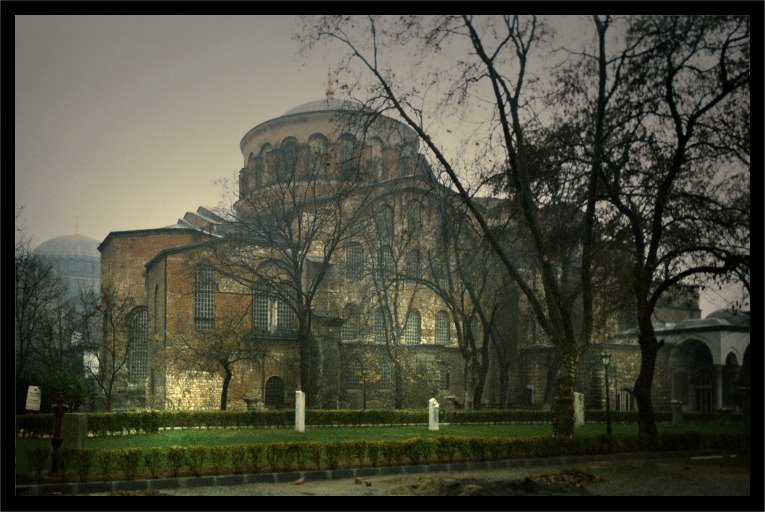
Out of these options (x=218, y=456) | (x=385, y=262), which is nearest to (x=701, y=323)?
(x=385, y=262)

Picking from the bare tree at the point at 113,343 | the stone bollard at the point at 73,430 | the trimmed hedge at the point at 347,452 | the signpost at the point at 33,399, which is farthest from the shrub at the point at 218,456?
the bare tree at the point at 113,343

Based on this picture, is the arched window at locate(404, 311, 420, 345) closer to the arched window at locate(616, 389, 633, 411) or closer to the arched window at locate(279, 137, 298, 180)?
the arched window at locate(279, 137, 298, 180)

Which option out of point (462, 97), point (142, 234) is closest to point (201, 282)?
point (142, 234)

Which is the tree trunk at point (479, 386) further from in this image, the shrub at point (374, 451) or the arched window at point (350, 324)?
the shrub at point (374, 451)

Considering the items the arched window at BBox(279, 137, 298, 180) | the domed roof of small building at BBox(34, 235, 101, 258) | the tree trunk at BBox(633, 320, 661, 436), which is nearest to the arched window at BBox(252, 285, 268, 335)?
the arched window at BBox(279, 137, 298, 180)

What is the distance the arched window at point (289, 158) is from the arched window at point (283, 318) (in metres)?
2.83

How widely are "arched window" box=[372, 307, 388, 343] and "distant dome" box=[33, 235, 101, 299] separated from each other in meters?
5.13

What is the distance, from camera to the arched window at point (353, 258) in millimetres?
15576

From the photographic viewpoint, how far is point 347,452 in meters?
10.7

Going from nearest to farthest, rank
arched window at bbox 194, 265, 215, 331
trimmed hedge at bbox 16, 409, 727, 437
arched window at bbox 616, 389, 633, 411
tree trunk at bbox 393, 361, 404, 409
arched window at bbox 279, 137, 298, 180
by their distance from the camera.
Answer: trimmed hedge at bbox 16, 409, 727, 437
tree trunk at bbox 393, 361, 404, 409
arched window at bbox 194, 265, 215, 331
arched window at bbox 279, 137, 298, 180
arched window at bbox 616, 389, 633, 411

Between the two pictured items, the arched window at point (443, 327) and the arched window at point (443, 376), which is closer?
the arched window at point (443, 376)

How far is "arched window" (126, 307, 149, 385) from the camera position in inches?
550

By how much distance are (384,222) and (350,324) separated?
2085 mm

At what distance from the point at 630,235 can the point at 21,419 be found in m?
9.89
